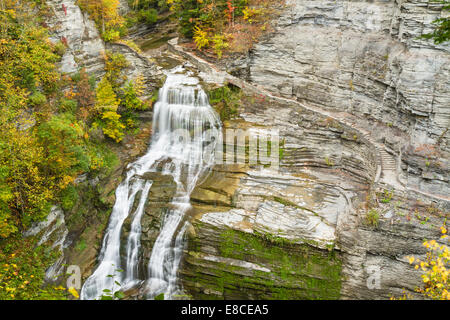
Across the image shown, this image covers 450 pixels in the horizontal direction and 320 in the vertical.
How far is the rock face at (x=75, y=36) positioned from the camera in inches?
768

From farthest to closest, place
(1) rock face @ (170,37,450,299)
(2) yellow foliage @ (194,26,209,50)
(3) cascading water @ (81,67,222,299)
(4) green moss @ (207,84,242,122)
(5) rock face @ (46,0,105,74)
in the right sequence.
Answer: (2) yellow foliage @ (194,26,209,50)
(4) green moss @ (207,84,242,122)
(5) rock face @ (46,0,105,74)
(3) cascading water @ (81,67,222,299)
(1) rock face @ (170,37,450,299)

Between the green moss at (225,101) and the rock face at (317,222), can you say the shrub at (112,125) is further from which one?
the rock face at (317,222)

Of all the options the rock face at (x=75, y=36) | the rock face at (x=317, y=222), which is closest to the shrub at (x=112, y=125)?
the rock face at (x=75, y=36)

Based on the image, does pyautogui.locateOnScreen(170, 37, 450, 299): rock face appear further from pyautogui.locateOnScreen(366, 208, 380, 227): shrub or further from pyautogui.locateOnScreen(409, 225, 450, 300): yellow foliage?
pyautogui.locateOnScreen(409, 225, 450, 300): yellow foliage

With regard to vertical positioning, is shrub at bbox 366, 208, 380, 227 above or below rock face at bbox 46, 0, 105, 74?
below

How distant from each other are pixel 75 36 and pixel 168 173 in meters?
10.9

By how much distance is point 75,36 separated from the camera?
20688 mm

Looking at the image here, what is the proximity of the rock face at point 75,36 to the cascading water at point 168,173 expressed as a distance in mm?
5132

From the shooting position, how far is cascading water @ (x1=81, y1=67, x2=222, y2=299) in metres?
16.6

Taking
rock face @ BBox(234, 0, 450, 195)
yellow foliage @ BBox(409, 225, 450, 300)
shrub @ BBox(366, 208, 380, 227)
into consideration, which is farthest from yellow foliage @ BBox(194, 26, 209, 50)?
yellow foliage @ BBox(409, 225, 450, 300)

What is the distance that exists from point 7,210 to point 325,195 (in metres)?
15.1

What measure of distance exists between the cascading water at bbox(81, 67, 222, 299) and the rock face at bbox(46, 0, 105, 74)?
5.13 meters

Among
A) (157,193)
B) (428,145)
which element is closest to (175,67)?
(157,193)

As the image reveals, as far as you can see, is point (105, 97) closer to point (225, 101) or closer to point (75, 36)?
point (75, 36)
